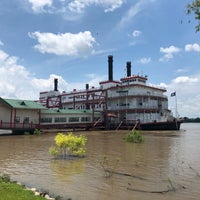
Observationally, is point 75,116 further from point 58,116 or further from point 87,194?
point 87,194

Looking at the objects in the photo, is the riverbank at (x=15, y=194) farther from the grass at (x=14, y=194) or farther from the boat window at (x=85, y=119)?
the boat window at (x=85, y=119)

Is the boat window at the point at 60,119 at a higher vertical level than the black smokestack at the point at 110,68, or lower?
lower

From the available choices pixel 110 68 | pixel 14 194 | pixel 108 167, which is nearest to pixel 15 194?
pixel 14 194

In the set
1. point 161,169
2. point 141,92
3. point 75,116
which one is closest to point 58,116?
point 75,116

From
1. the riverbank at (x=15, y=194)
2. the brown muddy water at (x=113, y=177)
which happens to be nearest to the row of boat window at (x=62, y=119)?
the brown muddy water at (x=113, y=177)

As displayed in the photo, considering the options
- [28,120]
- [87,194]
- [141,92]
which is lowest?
[87,194]

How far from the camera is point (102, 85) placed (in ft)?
211

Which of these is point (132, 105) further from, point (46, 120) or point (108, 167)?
point (108, 167)

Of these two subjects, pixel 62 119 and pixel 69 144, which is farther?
pixel 62 119

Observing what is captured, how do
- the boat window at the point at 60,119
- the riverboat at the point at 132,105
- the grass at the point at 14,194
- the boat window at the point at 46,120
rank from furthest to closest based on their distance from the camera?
the riverboat at the point at 132,105 → the boat window at the point at 60,119 → the boat window at the point at 46,120 → the grass at the point at 14,194

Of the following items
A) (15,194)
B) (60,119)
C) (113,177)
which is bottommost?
(113,177)

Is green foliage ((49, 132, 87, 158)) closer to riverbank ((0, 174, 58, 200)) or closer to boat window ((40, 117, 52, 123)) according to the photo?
riverbank ((0, 174, 58, 200))

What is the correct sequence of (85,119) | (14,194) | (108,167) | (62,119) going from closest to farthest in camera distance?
(14,194) → (108,167) → (62,119) → (85,119)

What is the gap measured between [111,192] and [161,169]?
458 centimetres
